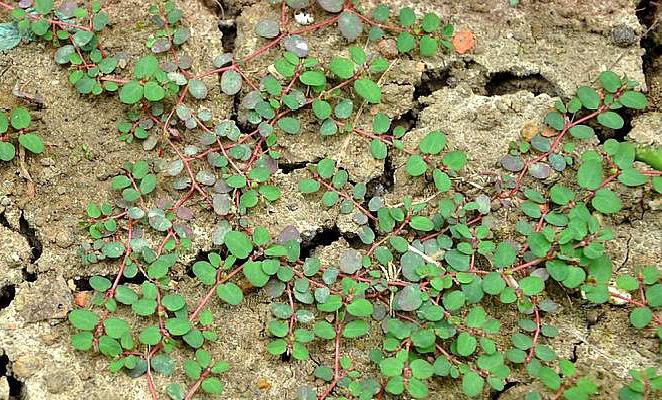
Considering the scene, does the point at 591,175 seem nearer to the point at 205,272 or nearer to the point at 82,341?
the point at 205,272

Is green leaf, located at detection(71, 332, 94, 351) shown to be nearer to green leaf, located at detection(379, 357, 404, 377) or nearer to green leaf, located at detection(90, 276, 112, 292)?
green leaf, located at detection(90, 276, 112, 292)

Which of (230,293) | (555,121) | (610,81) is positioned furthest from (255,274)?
(610,81)

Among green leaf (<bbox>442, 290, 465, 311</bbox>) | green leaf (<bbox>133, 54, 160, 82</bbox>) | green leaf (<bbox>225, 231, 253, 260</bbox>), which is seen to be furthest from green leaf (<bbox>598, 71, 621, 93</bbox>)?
green leaf (<bbox>133, 54, 160, 82</bbox>)

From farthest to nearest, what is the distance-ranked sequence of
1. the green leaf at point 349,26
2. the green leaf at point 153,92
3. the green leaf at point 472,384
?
the green leaf at point 349,26, the green leaf at point 153,92, the green leaf at point 472,384

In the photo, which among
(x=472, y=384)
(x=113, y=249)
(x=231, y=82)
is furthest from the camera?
(x=231, y=82)

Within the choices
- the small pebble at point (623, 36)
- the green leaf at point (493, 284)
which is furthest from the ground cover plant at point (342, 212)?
the small pebble at point (623, 36)

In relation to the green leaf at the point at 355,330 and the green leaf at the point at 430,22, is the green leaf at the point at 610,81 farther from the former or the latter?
the green leaf at the point at 355,330

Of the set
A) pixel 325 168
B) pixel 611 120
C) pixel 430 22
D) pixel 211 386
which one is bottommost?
pixel 211 386
